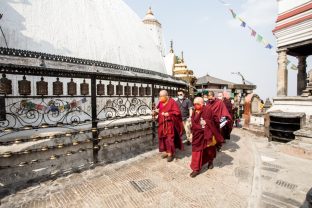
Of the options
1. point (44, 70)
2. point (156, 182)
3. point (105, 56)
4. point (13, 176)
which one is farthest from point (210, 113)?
point (105, 56)

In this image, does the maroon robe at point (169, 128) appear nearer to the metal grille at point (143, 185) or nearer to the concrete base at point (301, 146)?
the metal grille at point (143, 185)

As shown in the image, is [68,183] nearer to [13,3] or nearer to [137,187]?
[137,187]

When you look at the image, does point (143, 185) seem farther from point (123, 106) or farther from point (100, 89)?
point (123, 106)

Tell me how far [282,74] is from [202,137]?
29.9ft

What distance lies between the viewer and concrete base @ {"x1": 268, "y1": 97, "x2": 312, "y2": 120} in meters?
8.83

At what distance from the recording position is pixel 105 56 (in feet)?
33.5

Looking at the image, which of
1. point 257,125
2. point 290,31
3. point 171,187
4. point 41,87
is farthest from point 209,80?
point 41,87

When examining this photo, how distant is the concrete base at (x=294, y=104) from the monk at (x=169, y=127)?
286 inches

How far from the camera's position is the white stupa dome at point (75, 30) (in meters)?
7.93

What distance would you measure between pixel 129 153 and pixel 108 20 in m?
9.77

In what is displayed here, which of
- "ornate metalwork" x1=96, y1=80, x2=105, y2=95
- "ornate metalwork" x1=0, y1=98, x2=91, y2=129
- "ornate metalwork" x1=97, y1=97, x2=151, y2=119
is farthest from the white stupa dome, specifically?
"ornate metalwork" x1=96, y1=80, x2=105, y2=95

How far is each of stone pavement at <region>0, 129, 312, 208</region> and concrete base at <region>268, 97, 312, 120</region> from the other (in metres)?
5.13

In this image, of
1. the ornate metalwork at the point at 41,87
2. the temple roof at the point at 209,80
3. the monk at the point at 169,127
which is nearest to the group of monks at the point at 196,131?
the monk at the point at 169,127

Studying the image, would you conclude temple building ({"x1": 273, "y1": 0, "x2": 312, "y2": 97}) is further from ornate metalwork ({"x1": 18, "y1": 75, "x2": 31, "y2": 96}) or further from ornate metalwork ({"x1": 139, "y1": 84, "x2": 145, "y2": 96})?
ornate metalwork ({"x1": 18, "y1": 75, "x2": 31, "y2": 96})
